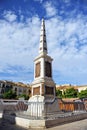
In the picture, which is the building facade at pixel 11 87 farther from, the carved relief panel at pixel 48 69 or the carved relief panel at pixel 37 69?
the carved relief panel at pixel 48 69

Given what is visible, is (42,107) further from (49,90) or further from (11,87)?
(11,87)

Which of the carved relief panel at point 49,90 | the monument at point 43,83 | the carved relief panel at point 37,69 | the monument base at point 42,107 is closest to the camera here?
the monument base at point 42,107

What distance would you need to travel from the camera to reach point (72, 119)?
11.6 m

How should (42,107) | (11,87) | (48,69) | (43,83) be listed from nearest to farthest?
1. (42,107)
2. (43,83)
3. (48,69)
4. (11,87)

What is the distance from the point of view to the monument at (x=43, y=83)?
Answer: 42.5ft

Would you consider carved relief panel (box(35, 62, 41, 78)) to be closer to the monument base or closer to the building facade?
the monument base

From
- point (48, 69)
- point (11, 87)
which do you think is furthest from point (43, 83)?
point (11, 87)

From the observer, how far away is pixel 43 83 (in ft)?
45.4

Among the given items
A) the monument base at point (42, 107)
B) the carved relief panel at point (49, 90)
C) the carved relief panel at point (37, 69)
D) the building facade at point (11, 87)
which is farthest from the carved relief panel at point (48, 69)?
the building facade at point (11, 87)

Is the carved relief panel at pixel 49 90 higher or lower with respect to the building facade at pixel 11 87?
lower

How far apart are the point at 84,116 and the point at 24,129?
7087mm

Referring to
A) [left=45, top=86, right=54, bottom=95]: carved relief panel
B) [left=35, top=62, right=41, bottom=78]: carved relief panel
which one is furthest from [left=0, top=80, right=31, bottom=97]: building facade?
[left=45, top=86, right=54, bottom=95]: carved relief panel

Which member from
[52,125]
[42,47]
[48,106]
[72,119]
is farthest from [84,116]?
[42,47]

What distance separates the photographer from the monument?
42.5ft
